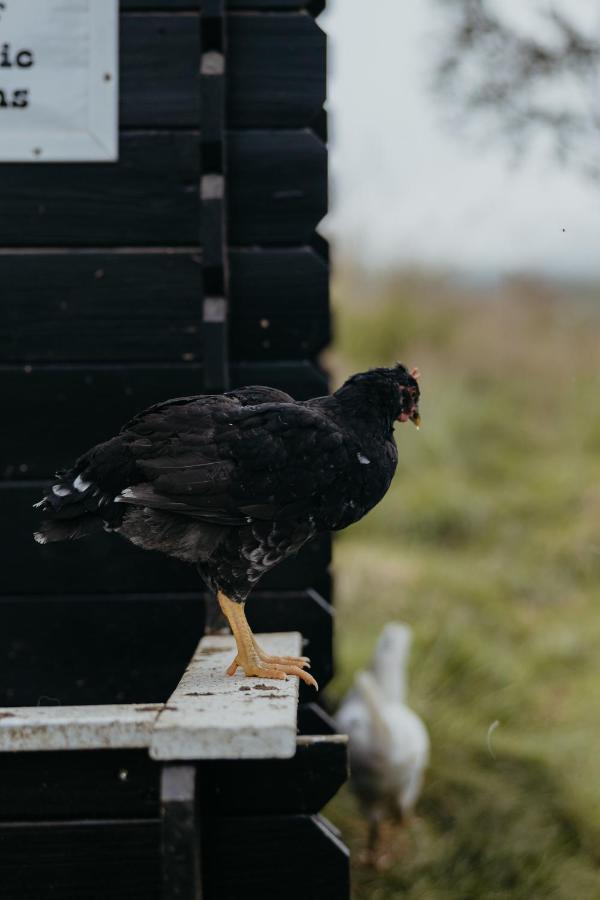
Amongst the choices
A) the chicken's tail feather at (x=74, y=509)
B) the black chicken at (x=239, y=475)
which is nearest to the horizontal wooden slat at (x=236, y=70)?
the black chicken at (x=239, y=475)

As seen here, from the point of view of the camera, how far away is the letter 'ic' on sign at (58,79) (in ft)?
8.09

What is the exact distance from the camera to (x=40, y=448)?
8.43 feet

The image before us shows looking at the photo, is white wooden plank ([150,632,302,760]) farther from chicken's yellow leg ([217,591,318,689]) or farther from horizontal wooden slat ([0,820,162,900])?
horizontal wooden slat ([0,820,162,900])

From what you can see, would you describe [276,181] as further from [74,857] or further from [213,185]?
[74,857]

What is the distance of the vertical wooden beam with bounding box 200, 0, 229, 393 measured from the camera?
8.16ft

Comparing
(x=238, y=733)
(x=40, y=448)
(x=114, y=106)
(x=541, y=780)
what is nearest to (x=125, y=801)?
(x=238, y=733)

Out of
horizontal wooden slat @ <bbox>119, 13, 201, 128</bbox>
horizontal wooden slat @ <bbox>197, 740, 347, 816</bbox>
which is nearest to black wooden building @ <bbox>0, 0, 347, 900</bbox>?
horizontal wooden slat @ <bbox>119, 13, 201, 128</bbox>

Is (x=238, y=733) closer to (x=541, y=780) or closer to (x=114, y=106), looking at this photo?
(x=114, y=106)

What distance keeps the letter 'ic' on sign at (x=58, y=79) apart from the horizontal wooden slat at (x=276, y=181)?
30cm

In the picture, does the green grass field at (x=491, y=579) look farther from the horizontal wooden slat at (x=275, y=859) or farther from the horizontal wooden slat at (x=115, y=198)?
the horizontal wooden slat at (x=115, y=198)

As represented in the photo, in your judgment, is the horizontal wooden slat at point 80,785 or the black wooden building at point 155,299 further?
the black wooden building at point 155,299

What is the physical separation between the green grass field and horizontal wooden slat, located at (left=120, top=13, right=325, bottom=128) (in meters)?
2.57

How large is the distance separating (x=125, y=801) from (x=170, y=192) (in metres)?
1.34

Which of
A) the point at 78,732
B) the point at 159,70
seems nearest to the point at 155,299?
the point at 159,70
